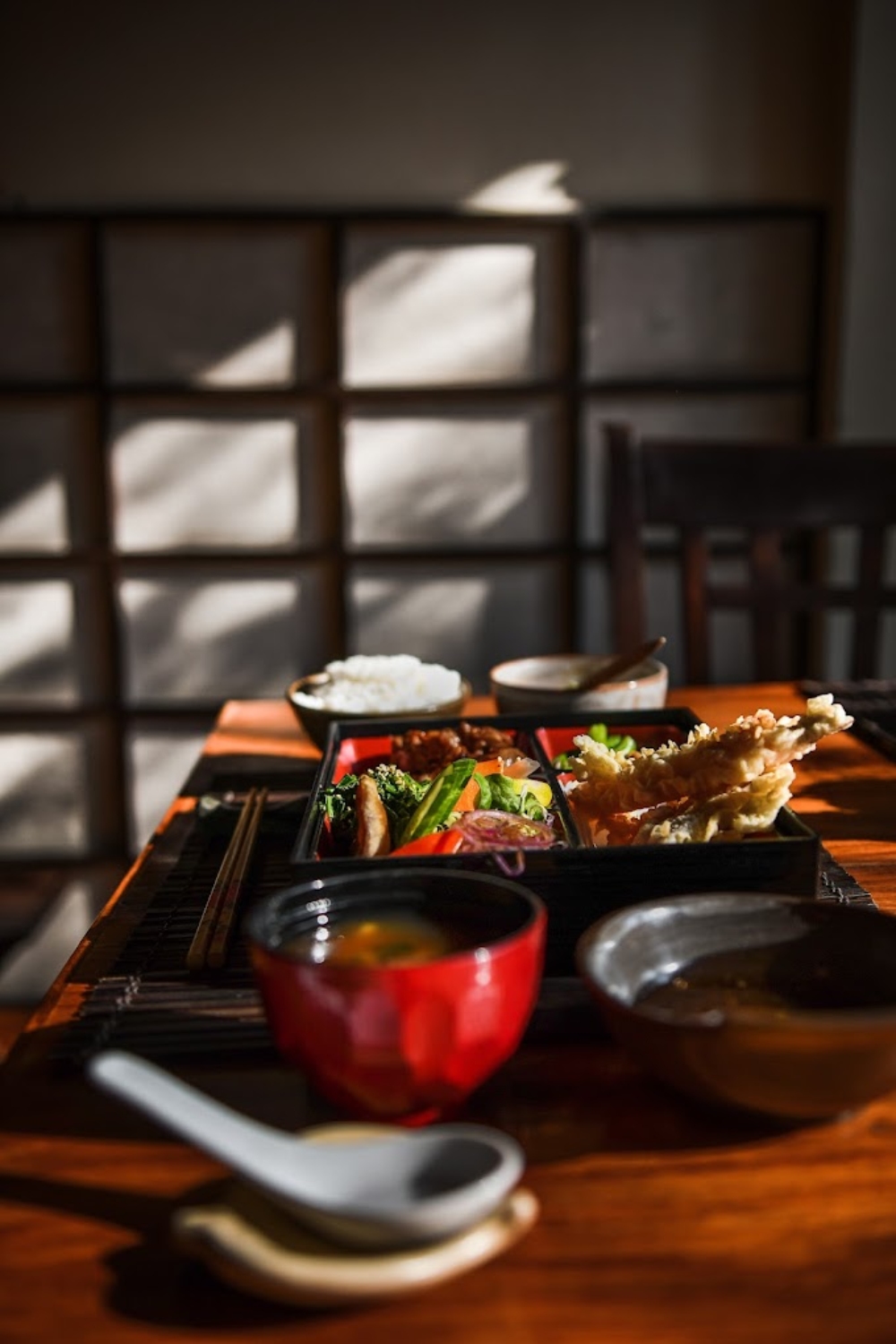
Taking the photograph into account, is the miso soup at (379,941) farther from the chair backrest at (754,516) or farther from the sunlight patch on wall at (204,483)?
the sunlight patch on wall at (204,483)

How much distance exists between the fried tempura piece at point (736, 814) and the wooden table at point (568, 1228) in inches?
6.9

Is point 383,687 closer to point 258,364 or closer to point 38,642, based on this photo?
point 258,364

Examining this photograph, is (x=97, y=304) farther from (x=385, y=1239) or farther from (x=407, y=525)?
(x=385, y=1239)

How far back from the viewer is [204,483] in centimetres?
309

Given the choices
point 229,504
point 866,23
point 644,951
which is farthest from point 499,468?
point 644,951

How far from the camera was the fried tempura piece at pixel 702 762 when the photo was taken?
879 millimetres

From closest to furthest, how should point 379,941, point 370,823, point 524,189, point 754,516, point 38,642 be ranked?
1. point 379,941
2. point 370,823
3. point 754,516
4. point 524,189
5. point 38,642

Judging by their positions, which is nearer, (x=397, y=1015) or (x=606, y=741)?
(x=397, y=1015)

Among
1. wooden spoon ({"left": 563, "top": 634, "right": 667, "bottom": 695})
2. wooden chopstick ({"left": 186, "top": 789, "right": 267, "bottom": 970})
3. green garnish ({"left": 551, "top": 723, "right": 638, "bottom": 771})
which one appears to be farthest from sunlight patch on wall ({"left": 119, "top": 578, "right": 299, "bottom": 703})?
green garnish ({"left": 551, "top": 723, "right": 638, "bottom": 771})

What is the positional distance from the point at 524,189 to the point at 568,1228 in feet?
9.26

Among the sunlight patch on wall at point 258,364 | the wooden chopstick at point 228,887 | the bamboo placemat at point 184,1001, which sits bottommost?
the bamboo placemat at point 184,1001

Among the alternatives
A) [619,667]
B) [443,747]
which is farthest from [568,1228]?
[619,667]

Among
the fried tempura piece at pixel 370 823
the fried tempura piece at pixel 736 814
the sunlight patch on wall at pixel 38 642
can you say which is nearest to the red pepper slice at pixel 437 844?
the fried tempura piece at pixel 370 823

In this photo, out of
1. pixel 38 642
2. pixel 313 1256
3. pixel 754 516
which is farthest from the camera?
pixel 38 642
